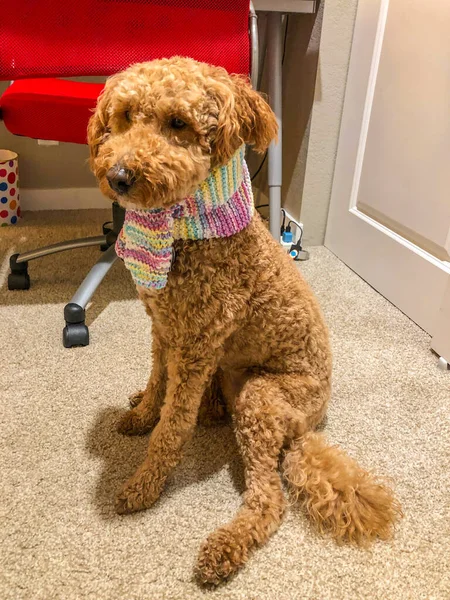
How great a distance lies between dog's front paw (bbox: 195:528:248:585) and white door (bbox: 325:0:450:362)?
83 cm

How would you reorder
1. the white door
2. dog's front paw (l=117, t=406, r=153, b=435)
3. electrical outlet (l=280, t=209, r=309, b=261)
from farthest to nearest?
electrical outlet (l=280, t=209, r=309, b=261) → the white door → dog's front paw (l=117, t=406, r=153, b=435)

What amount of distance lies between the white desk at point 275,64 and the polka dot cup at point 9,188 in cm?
112

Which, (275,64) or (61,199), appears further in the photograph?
(61,199)

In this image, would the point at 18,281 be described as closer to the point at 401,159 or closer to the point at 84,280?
the point at 84,280

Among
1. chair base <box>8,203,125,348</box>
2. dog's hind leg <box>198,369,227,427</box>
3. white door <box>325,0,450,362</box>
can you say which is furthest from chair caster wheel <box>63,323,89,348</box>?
white door <box>325,0,450,362</box>

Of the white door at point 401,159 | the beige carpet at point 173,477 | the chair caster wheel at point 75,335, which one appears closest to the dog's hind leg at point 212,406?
the beige carpet at point 173,477

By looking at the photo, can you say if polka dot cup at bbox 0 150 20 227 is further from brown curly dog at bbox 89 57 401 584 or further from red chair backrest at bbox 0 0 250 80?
brown curly dog at bbox 89 57 401 584

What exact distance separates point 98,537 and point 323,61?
5.47 feet

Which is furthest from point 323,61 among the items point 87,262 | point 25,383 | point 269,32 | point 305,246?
point 25,383

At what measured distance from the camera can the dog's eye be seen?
2.35 ft

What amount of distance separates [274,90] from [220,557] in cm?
142

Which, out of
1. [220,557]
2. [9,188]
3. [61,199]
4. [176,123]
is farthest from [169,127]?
[61,199]

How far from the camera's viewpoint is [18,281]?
1.60m

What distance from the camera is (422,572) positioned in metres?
0.80
